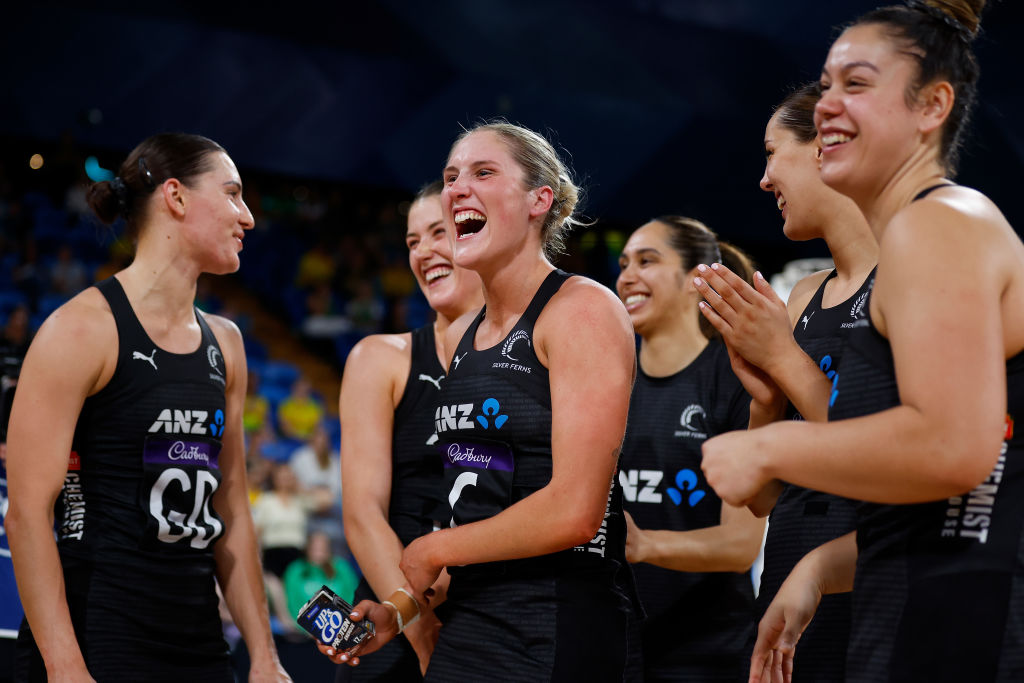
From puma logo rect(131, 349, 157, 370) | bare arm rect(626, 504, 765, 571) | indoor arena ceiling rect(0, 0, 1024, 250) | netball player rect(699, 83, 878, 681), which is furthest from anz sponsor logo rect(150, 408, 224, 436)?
indoor arena ceiling rect(0, 0, 1024, 250)

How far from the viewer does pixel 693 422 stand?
2992mm

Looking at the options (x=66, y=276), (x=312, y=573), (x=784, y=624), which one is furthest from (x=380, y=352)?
(x=66, y=276)

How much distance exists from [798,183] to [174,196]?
168 centimetres

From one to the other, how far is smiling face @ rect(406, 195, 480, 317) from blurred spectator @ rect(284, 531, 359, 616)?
4323 millimetres

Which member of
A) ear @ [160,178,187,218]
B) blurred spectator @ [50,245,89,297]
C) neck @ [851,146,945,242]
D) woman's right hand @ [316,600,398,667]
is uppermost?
blurred spectator @ [50,245,89,297]

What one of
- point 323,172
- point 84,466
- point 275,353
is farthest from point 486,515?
point 275,353

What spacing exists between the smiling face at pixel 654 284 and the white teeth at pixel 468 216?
1.14 meters

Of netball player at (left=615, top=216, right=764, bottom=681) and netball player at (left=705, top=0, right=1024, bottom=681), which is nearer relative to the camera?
netball player at (left=705, top=0, right=1024, bottom=681)

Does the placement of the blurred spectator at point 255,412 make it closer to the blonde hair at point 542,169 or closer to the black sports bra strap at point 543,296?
the blonde hair at point 542,169

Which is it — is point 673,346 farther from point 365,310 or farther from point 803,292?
point 365,310

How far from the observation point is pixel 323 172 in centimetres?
959

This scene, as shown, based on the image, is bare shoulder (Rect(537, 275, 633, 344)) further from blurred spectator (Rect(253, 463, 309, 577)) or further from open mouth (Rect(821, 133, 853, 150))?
blurred spectator (Rect(253, 463, 309, 577))

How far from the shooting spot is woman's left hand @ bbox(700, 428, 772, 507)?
146cm

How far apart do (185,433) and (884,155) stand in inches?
73.1
